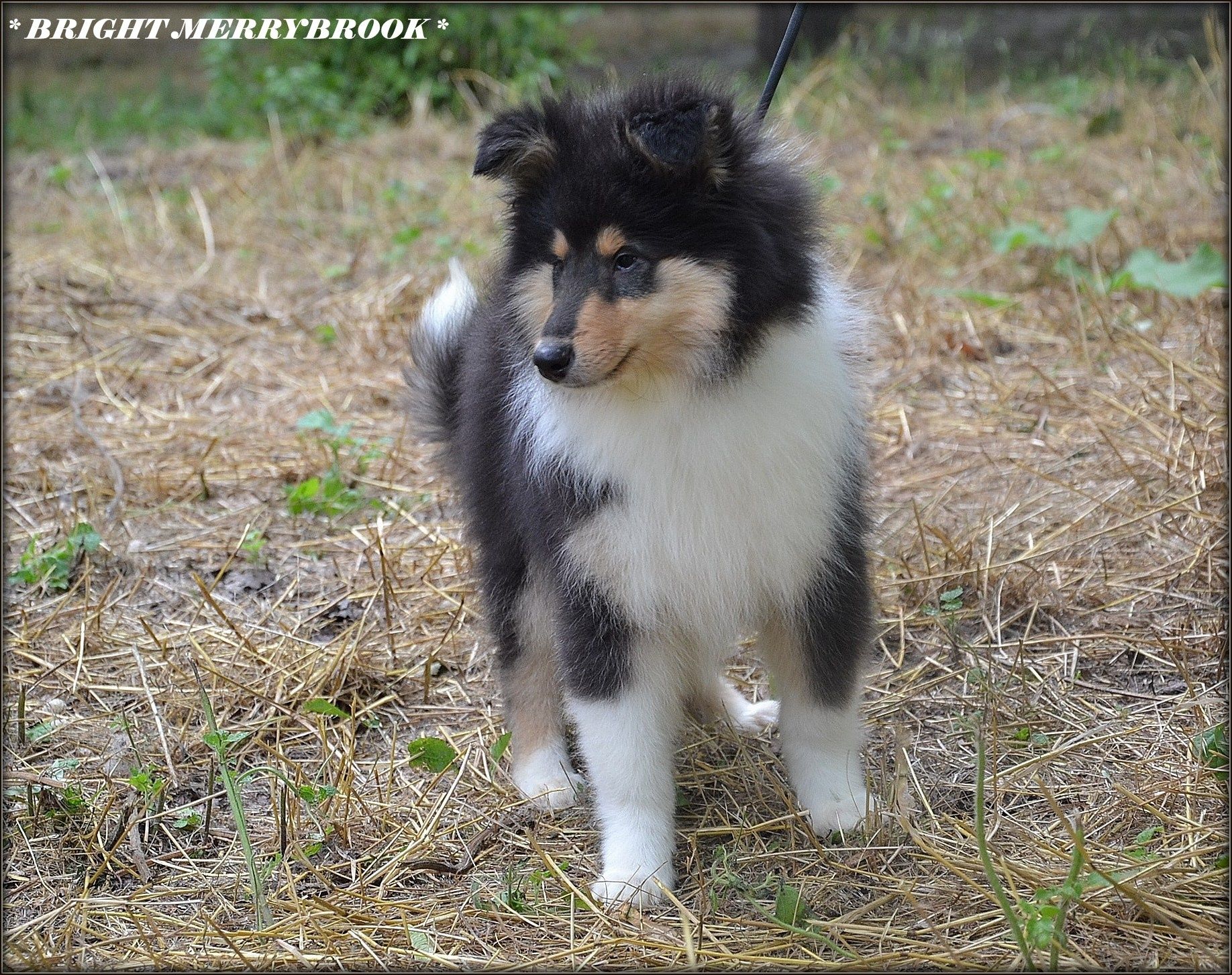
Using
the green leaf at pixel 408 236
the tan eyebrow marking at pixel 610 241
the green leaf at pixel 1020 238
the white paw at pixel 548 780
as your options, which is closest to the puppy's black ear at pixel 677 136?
the tan eyebrow marking at pixel 610 241

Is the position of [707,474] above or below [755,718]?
above

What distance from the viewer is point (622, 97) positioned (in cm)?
264

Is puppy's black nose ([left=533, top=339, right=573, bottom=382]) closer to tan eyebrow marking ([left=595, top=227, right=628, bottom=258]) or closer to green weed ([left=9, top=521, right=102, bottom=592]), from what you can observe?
tan eyebrow marking ([left=595, top=227, right=628, bottom=258])

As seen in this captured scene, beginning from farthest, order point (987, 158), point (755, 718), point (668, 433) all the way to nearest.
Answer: point (987, 158) < point (755, 718) < point (668, 433)

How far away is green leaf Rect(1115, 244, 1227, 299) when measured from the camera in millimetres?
5375

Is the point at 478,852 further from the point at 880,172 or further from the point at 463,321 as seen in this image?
the point at 880,172

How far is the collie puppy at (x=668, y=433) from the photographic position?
252 centimetres

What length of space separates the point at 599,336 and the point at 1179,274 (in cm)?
411

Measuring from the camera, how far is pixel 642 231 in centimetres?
251

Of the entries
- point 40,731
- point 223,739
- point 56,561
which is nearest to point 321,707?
point 223,739

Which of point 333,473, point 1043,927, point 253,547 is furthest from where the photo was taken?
point 333,473

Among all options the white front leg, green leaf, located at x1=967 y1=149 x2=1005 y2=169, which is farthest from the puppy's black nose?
green leaf, located at x1=967 y1=149 x2=1005 y2=169

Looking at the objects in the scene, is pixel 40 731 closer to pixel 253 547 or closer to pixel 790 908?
pixel 253 547

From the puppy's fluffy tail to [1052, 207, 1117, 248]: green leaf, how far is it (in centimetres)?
363
